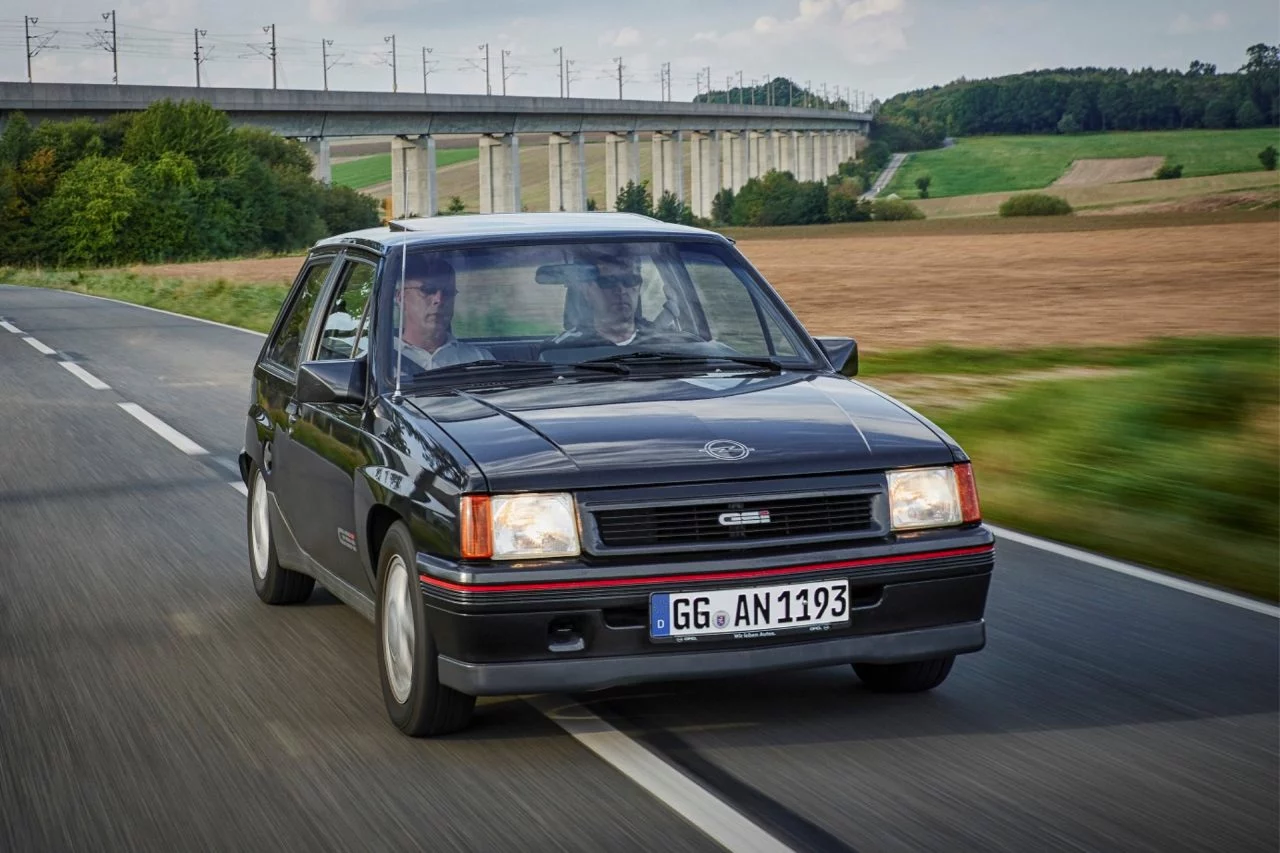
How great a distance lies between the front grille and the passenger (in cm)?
127

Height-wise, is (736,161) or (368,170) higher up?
(368,170)

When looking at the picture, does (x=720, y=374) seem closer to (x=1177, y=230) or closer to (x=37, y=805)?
(x=37, y=805)

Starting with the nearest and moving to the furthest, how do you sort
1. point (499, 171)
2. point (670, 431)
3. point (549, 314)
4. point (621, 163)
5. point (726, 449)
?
point (726, 449)
point (670, 431)
point (549, 314)
point (499, 171)
point (621, 163)

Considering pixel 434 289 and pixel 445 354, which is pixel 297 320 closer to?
pixel 434 289

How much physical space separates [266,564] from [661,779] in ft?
10.1

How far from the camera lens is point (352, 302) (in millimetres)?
6633

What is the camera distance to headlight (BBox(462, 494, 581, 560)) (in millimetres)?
4953

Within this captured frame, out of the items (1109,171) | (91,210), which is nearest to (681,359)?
(91,210)

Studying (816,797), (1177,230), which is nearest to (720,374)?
(816,797)

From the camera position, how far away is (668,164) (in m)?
128

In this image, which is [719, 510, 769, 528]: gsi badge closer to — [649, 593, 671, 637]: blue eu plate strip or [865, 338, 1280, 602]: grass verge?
[649, 593, 671, 637]: blue eu plate strip

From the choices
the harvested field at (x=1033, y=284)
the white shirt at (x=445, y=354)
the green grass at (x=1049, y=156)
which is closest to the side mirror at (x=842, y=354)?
the white shirt at (x=445, y=354)

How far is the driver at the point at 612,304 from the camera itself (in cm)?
618

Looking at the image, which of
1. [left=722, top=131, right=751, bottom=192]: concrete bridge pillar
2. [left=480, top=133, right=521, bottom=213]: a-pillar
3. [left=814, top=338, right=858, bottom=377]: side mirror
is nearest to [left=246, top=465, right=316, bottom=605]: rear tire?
[left=814, top=338, right=858, bottom=377]: side mirror
